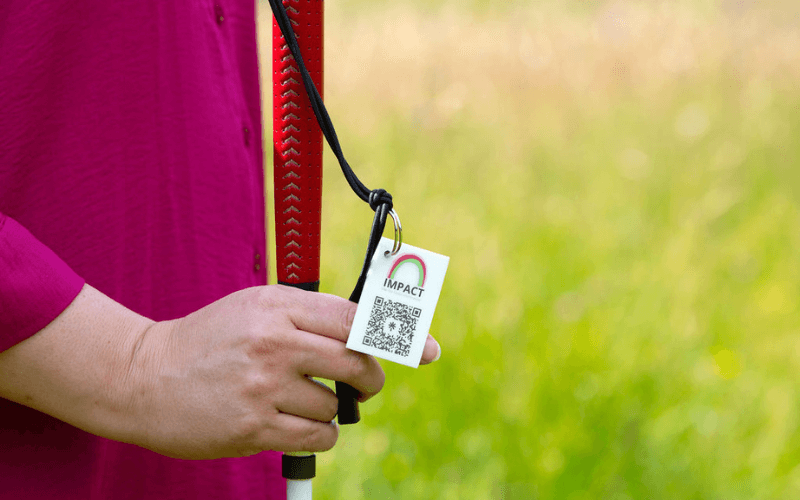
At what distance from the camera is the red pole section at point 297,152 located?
58 centimetres

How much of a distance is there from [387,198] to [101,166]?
0.29 meters

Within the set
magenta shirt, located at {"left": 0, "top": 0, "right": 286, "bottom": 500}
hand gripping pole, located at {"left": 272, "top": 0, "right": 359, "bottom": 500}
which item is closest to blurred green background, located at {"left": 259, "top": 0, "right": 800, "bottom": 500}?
magenta shirt, located at {"left": 0, "top": 0, "right": 286, "bottom": 500}

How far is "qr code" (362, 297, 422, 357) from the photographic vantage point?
1.79 ft

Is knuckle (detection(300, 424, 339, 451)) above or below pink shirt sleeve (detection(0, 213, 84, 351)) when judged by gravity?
below

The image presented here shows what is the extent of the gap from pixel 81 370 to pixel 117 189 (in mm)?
200

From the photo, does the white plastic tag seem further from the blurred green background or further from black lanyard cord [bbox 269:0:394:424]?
the blurred green background

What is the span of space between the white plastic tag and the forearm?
20cm

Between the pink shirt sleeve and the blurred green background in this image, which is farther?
the blurred green background

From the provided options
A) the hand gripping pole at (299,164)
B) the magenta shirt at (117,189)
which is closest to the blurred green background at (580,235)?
the magenta shirt at (117,189)

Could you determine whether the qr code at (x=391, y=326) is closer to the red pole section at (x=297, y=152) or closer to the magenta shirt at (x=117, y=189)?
the red pole section at (x=297, y=152)

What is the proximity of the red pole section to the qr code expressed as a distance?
9 centimetres

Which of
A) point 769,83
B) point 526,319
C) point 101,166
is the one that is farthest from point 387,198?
point 769,83

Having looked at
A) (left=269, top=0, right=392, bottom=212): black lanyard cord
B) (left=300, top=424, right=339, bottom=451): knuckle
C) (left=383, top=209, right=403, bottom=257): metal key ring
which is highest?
(left=269, top=0, right=392, bottom=212): black lanyard cord

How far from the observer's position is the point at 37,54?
60 cm
